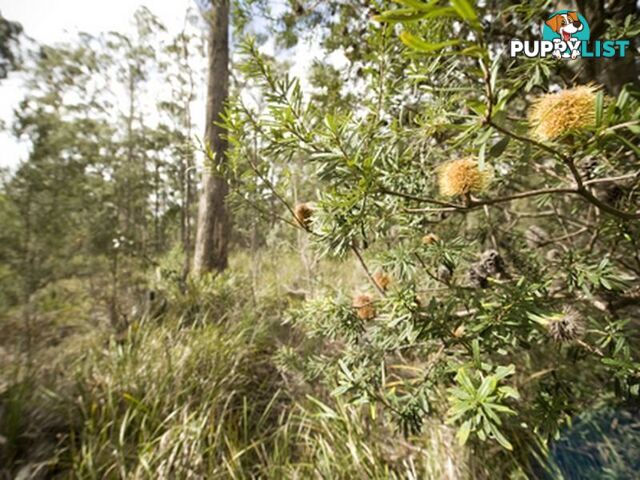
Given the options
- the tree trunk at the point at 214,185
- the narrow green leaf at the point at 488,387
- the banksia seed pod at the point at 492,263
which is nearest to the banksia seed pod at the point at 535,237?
the banksia seed pod at the point at 492,263

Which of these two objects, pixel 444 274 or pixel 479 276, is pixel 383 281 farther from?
pixel 479 276

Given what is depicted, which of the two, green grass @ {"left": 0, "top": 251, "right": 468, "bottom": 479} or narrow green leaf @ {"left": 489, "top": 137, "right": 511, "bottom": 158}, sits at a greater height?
narrow green leaf @ {"left": 489, "top": 137, "right": 511, "bottom": 158}

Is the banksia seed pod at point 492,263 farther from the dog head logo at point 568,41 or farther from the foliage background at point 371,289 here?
the dog head logo at point 568,41

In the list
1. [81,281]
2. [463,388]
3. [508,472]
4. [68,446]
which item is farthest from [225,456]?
[81,281]

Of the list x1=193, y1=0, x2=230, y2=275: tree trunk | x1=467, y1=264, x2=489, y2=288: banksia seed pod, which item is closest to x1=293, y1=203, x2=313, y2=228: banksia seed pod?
x1=467, y1=264, x2=489, y2=288: banksia seed pod

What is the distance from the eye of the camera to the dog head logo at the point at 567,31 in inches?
29.0

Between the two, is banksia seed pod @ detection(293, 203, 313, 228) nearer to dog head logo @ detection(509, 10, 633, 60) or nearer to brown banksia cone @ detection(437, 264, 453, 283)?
brown banksia cone @ detection(437, 264, 453, 283)

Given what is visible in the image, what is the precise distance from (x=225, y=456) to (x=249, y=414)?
32 centimetres

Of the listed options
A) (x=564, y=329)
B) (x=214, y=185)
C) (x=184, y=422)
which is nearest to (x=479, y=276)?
(x=564, y=329)

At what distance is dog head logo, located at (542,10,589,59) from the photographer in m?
0.74

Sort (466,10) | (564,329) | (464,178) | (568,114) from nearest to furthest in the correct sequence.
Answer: (466,10) → (568,114) → (464,178) → (564,329)

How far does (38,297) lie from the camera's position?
8.11ft

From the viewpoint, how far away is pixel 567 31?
752 mm

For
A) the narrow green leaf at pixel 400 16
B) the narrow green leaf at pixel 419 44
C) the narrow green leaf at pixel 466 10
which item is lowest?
the narrow green leaf at pixel 419 44
